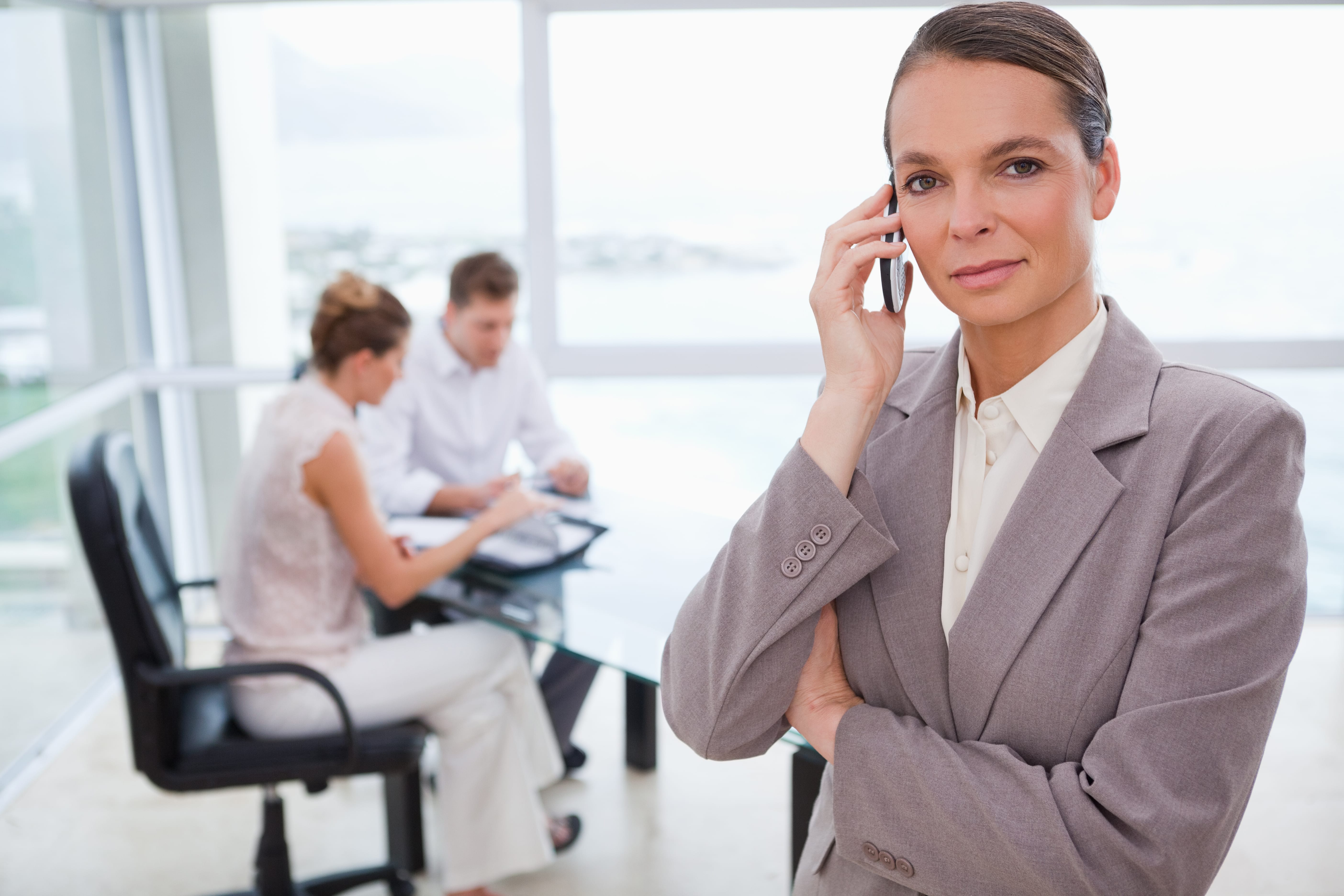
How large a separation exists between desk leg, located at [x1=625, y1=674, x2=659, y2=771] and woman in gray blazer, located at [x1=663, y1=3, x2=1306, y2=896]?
77.2 inches

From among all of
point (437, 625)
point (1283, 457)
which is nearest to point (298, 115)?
point (437, 625)

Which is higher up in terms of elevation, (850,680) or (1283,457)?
(1283,457)

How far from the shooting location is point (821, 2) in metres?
3.93

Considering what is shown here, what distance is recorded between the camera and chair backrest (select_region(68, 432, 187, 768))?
2031 mm

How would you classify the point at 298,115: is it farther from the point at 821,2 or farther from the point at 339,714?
the point at 339,714

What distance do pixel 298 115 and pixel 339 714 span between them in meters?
2.72

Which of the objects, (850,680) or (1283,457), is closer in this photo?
(1283,457)

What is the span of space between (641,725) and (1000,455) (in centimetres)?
221

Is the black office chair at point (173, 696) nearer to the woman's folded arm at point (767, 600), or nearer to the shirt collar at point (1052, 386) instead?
the woman's folded arm at point (767, 600)

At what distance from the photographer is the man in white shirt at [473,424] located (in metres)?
3.11

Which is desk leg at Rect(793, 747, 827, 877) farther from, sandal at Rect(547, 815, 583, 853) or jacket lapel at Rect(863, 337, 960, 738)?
sandal at Rect(547, 815, 583, 853)

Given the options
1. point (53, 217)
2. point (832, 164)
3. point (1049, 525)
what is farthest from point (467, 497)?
point (1049, 525)

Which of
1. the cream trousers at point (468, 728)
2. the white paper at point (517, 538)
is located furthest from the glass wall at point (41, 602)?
the cream trousers at point (468, 728)

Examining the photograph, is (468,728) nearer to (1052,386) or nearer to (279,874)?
(279,874)
